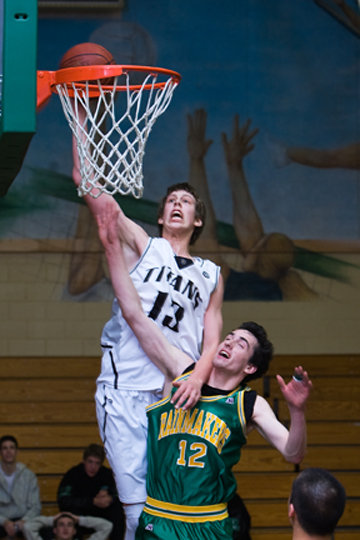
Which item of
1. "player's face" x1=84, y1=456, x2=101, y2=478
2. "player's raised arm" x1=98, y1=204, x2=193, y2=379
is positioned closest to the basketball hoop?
"player's raised arm" x1=98, y1=204, x2=193, y2=379

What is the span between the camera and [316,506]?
3.02 metres

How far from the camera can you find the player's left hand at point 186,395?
13.8 ft

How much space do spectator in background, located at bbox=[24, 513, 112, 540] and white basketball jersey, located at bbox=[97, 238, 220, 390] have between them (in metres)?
3.49

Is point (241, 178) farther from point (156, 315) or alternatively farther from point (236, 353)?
point (236, 353)

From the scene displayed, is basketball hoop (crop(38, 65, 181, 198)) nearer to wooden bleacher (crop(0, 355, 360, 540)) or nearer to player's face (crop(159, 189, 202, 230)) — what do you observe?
player's face (crop(159, 189, 202, 230))

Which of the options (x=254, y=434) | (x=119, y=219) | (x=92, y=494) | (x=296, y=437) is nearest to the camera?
(x=296, y=437)

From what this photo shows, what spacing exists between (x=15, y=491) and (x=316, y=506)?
553 centimetres

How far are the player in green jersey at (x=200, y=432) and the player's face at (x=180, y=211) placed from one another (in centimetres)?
41

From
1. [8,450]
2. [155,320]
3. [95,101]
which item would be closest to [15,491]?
[8,450]

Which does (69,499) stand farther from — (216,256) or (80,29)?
(80,29)

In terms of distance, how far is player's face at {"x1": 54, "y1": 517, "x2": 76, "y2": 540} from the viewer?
24.9 feet

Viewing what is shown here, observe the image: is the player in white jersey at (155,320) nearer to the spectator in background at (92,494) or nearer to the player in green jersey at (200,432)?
the player in green jersey at (200,432)

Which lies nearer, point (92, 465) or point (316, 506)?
point (316, 506)

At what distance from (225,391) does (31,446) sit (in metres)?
5.54
